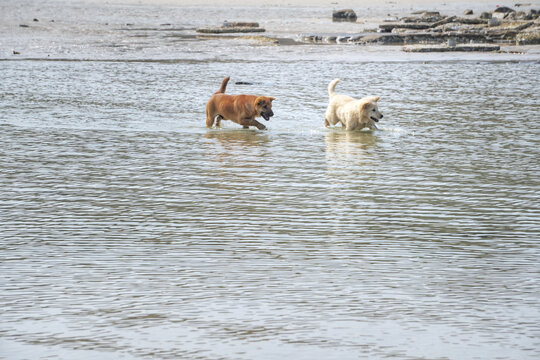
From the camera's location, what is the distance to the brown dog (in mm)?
13281

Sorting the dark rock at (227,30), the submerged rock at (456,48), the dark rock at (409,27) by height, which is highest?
the dark rock at (227,30)

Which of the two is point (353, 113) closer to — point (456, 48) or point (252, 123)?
point (252, 123)

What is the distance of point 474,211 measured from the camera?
26.9 feet

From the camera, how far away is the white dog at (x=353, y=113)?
1293cm

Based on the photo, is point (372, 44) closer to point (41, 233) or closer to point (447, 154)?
point (447, 154)

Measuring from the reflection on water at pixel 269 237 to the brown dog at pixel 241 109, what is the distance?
274mm

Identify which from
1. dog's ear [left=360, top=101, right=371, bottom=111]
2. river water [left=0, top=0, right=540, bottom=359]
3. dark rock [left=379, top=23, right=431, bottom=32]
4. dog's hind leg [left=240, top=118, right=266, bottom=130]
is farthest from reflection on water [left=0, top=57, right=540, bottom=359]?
dark rock [left=379, top=23, right=431, bottom=32]

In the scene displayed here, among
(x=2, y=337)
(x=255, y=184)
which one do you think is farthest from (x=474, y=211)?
(x=2, y=337)

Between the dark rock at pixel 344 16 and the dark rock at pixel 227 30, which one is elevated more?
the dark rock at pixel 344 16

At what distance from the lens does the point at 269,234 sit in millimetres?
7301

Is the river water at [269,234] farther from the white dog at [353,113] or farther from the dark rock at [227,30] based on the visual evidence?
the dark rock at [227,30]

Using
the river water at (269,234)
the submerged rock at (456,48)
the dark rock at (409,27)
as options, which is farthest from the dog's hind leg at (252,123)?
the dark rock at (409,27)

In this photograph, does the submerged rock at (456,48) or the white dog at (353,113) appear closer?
the white dog at (353,113)

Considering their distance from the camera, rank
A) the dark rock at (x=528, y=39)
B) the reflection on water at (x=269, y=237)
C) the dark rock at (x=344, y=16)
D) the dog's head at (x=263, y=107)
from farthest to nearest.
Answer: the dark rock at (x=344, y=16)
the dark rock at (x=528, y=39)
the dog's head at (x=263, y=107)
the reflection on water at (x=269, y=237)
